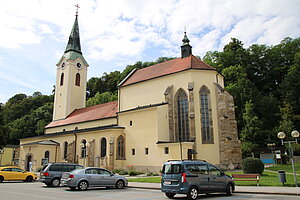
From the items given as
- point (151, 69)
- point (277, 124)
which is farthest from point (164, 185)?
point (277, 124)

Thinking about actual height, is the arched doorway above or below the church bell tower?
below

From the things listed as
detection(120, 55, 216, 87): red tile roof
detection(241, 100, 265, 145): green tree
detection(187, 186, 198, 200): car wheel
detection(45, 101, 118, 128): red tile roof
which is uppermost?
detection(120, 55, 216, 87): red tile roof

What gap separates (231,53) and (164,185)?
48718 millimetres

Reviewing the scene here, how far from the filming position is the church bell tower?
148ft

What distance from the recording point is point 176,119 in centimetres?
2822

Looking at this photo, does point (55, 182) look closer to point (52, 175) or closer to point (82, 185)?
point (52, 175)

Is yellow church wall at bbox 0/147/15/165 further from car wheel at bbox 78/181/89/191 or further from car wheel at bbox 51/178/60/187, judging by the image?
car wheel at bbox 78/181/89/191

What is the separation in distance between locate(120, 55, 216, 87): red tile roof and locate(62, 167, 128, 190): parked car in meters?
16.8

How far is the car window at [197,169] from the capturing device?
10968 mm

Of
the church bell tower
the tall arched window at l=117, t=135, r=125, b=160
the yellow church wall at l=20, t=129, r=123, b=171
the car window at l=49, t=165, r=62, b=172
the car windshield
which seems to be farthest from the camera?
the church bell tower

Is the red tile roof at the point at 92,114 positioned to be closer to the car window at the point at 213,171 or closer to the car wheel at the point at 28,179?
the car wheel at the point at 28,179

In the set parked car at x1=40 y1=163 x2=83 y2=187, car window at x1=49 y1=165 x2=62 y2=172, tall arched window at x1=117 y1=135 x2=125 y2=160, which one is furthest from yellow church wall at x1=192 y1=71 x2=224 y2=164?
parked car at x1=40 y1=163 x2=83 y2=187

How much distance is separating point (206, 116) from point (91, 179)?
16.1m

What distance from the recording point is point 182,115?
28016 millimetres
